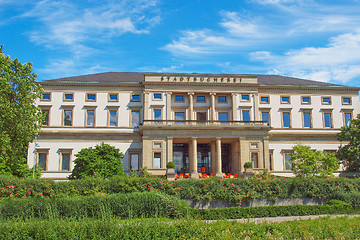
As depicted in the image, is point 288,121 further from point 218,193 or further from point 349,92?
point 218,193

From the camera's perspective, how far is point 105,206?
1820 centimetres

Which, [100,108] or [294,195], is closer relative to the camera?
[294,195]

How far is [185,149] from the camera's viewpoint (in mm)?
47438

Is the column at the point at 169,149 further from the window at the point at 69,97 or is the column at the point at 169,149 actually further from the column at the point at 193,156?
the window at the point at 69,97

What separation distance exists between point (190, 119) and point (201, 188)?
2279 cm

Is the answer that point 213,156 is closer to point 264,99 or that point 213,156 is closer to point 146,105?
point 146,105

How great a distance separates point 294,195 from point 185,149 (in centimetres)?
2458

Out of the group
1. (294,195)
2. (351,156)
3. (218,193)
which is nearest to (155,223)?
(218,193)

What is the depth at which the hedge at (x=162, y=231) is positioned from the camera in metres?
11.2

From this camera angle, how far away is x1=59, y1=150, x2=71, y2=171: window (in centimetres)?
4381

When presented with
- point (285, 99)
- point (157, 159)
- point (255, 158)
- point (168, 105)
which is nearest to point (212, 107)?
point (168, 105)

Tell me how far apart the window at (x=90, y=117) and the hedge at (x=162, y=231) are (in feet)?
114

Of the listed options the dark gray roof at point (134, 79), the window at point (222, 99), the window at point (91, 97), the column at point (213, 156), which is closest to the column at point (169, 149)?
the column at point (213, 156)

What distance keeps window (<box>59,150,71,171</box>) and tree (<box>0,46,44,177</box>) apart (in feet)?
58.9
